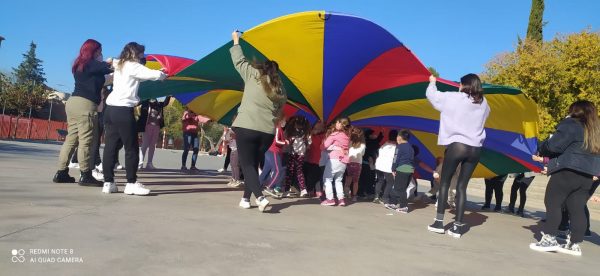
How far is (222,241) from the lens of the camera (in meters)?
3.26

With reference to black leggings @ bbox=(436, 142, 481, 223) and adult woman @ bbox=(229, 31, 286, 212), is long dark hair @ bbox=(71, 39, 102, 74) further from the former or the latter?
black leggings @ bbox=(436, 142, 481, 223)

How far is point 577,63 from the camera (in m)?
23.2

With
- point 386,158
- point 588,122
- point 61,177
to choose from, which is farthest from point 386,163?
point 61,177

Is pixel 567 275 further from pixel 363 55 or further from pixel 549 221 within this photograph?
pixel 363 55

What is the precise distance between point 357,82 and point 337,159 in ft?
4.67

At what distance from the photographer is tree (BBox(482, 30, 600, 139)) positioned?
74.6 ft

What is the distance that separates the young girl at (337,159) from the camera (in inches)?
252

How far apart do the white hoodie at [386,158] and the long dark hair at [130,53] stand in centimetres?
404

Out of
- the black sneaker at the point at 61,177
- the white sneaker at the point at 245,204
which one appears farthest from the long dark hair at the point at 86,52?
the white sneaker at the point at 245,204

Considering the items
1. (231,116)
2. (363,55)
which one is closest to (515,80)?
(231,116)

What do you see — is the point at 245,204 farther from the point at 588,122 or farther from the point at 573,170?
the point at 588,122

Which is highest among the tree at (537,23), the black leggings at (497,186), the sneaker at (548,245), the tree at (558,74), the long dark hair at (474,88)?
the tree at (537,23)

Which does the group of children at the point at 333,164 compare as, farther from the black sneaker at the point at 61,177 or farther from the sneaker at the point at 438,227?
the black sneaker at the point at 61,177

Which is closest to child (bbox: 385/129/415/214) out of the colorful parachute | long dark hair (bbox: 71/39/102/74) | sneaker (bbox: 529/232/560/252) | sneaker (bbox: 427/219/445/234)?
the colorful parachute
